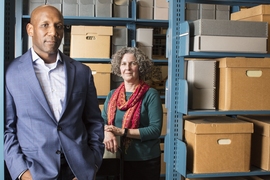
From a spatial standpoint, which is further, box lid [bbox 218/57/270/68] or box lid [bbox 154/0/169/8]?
box lid [bbox 154/0/169/8]

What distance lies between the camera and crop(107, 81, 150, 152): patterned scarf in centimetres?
236

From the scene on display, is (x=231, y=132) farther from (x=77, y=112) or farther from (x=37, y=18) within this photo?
(x=37, y=18)

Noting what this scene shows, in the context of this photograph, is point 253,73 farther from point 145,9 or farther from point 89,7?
point 89,7

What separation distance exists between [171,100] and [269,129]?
64 centimetres

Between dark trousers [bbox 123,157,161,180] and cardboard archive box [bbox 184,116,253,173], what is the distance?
0.28m

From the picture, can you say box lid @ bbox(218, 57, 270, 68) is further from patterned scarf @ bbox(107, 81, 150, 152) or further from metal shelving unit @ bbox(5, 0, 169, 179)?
metal shelving unit @ bbox(5, 0, 169, 179)

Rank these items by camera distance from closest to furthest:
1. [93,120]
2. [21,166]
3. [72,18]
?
[21,166] → [93,120] → [72,18]

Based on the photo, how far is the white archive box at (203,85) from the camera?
7.07 feet

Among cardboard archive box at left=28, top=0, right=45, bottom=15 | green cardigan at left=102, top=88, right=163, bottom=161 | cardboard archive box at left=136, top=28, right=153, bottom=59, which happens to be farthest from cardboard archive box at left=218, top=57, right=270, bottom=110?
cardboard archive box at left=28, top=0, right=45, bottom=15

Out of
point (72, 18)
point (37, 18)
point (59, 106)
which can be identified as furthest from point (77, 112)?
point (72, 18)

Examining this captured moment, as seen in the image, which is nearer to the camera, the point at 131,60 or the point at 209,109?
the point at 209,109

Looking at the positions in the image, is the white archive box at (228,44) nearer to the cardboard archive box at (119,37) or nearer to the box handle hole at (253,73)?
the box handle hole at (253,73)

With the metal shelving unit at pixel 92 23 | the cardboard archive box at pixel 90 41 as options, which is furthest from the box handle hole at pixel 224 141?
the cardboard archive box at pixel 90 41

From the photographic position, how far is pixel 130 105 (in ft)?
7.75
